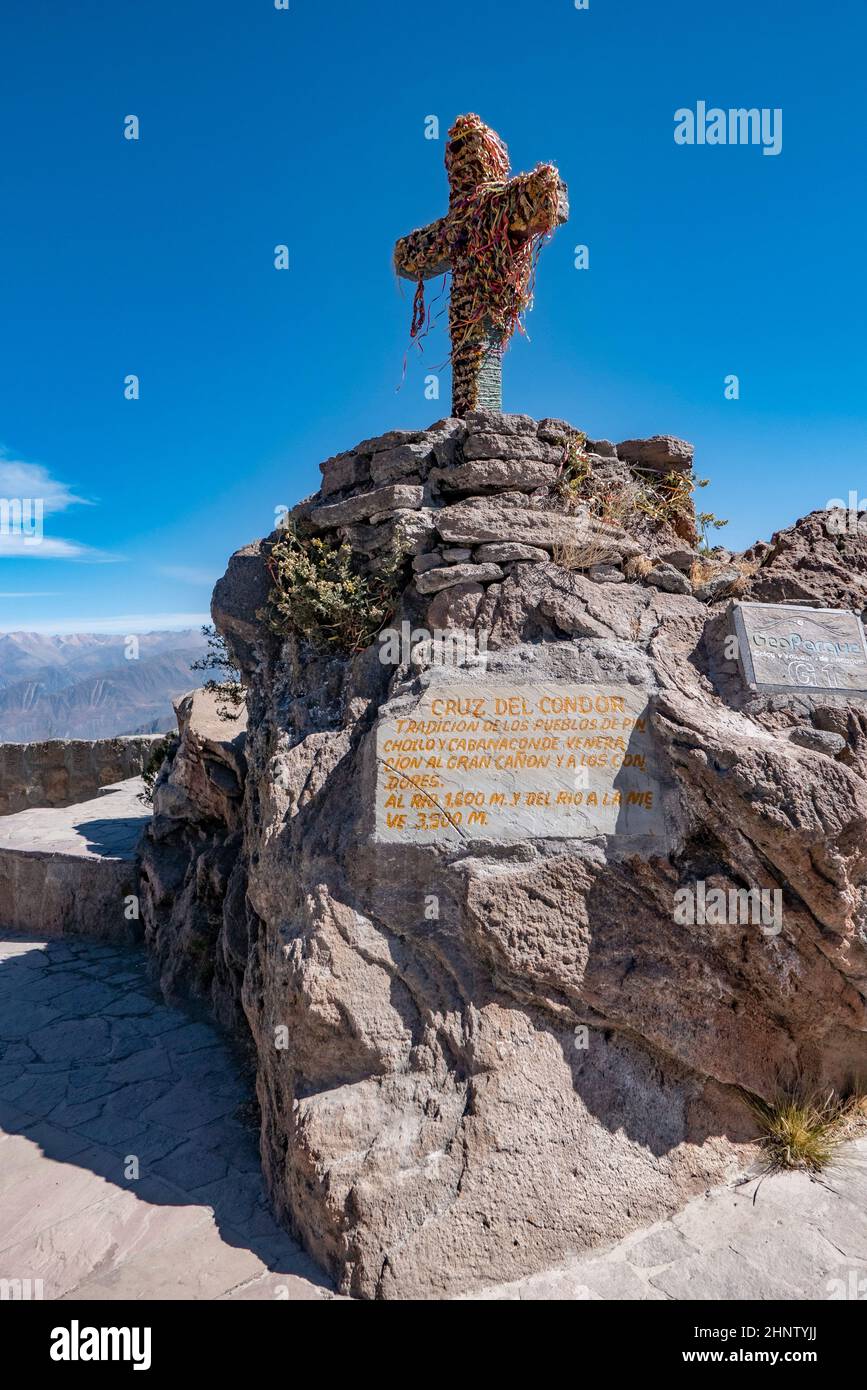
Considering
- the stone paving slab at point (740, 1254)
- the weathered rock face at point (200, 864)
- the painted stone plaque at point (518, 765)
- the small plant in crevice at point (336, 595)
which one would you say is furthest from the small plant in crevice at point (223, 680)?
the stone paving slab at point (740, 1254)

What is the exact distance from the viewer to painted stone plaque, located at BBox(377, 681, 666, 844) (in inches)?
149

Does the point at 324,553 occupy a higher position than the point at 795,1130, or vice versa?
the point at 324,553

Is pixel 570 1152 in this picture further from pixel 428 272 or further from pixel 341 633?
pixel 428 272

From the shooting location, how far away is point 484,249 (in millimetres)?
6719

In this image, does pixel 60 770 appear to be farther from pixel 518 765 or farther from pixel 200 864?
pixel 518 765

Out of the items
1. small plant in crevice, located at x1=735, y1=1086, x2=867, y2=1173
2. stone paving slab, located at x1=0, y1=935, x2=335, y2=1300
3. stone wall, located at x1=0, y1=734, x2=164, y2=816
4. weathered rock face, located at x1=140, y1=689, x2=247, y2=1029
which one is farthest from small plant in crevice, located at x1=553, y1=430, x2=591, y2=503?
stone wall, located at x1=0, y1=734, x2=164, y2=816

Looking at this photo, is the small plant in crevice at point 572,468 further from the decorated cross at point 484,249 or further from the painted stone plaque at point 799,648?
the decorated cross at point 484,249

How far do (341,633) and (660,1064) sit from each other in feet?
9.62

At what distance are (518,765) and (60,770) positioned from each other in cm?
977

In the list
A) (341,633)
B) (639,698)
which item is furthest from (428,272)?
(639,698)

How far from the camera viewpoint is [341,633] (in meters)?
4.93

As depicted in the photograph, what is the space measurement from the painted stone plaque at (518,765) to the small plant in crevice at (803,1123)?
5.06ft
